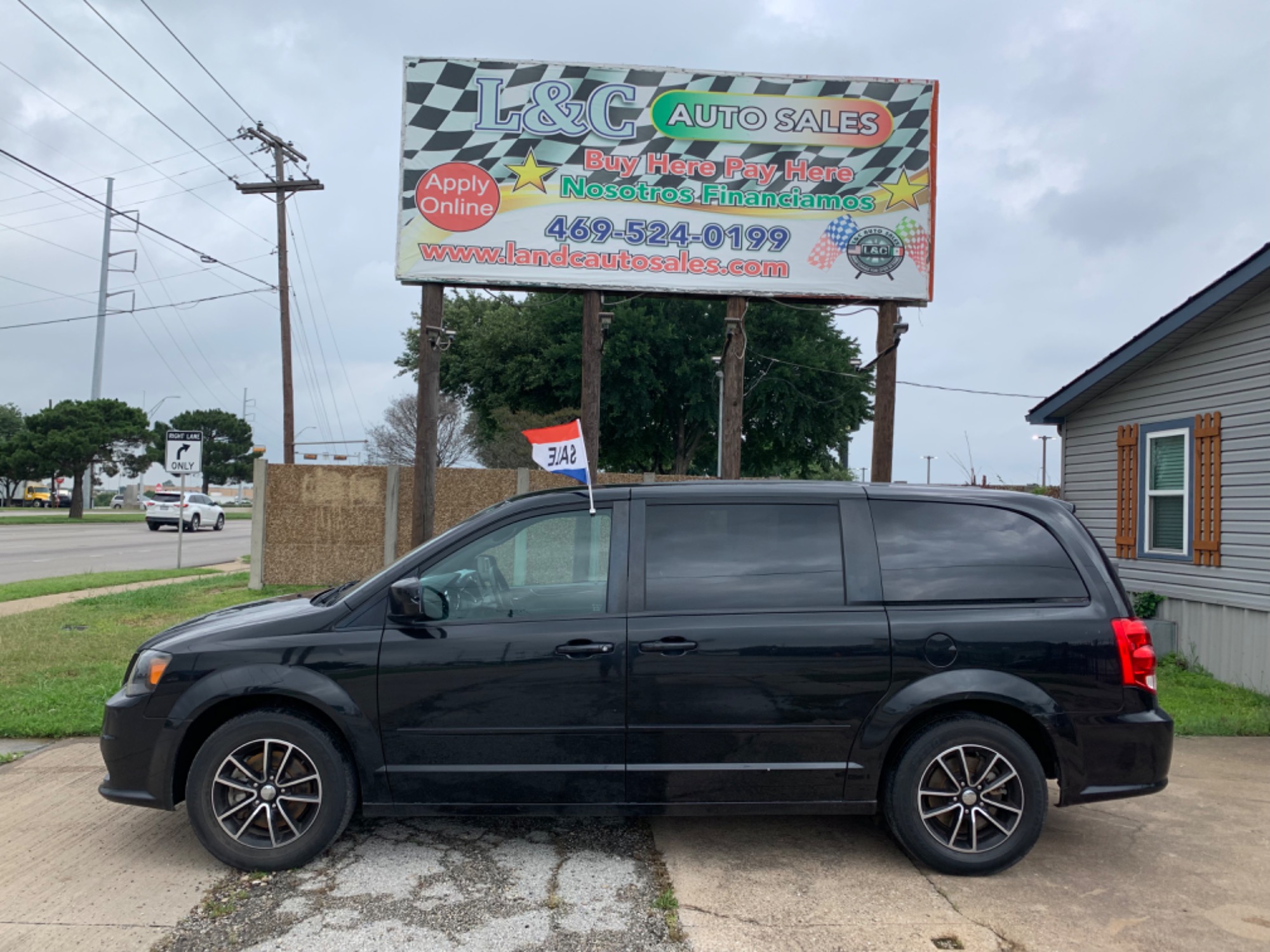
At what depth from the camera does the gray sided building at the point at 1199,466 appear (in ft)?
28.3

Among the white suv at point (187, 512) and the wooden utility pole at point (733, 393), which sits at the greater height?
the wooden utility pole at point (733, 393)

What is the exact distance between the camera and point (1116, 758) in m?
4.32

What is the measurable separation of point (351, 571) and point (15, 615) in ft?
14.4

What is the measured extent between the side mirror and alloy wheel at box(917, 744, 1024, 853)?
237 centimetres

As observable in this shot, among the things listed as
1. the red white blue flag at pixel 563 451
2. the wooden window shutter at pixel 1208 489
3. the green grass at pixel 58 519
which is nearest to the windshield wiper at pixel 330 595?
the red white blue flag at pixel 563 451

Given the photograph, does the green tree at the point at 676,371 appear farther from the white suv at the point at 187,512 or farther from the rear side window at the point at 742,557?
the rear side window at the point at 742,557

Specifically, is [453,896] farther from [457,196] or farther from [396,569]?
[457,196]

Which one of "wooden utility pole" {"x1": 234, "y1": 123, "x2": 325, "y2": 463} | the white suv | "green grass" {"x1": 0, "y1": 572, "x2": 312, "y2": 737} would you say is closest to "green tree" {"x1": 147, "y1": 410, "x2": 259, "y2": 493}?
the white suv

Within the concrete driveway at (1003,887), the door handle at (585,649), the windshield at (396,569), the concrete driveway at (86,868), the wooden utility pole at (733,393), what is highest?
the wooden utility pole at (733,393)

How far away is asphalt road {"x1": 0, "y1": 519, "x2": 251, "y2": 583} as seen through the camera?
19.5m

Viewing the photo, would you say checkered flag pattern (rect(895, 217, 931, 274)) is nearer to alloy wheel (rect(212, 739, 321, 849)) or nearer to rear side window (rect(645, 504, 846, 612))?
rear side window (rect(645, 504, 846, 612))

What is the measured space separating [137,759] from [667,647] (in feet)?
8.07

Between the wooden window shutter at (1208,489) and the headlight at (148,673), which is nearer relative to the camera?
the headlight at (148,673)

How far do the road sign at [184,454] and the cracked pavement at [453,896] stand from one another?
50.0 ft
